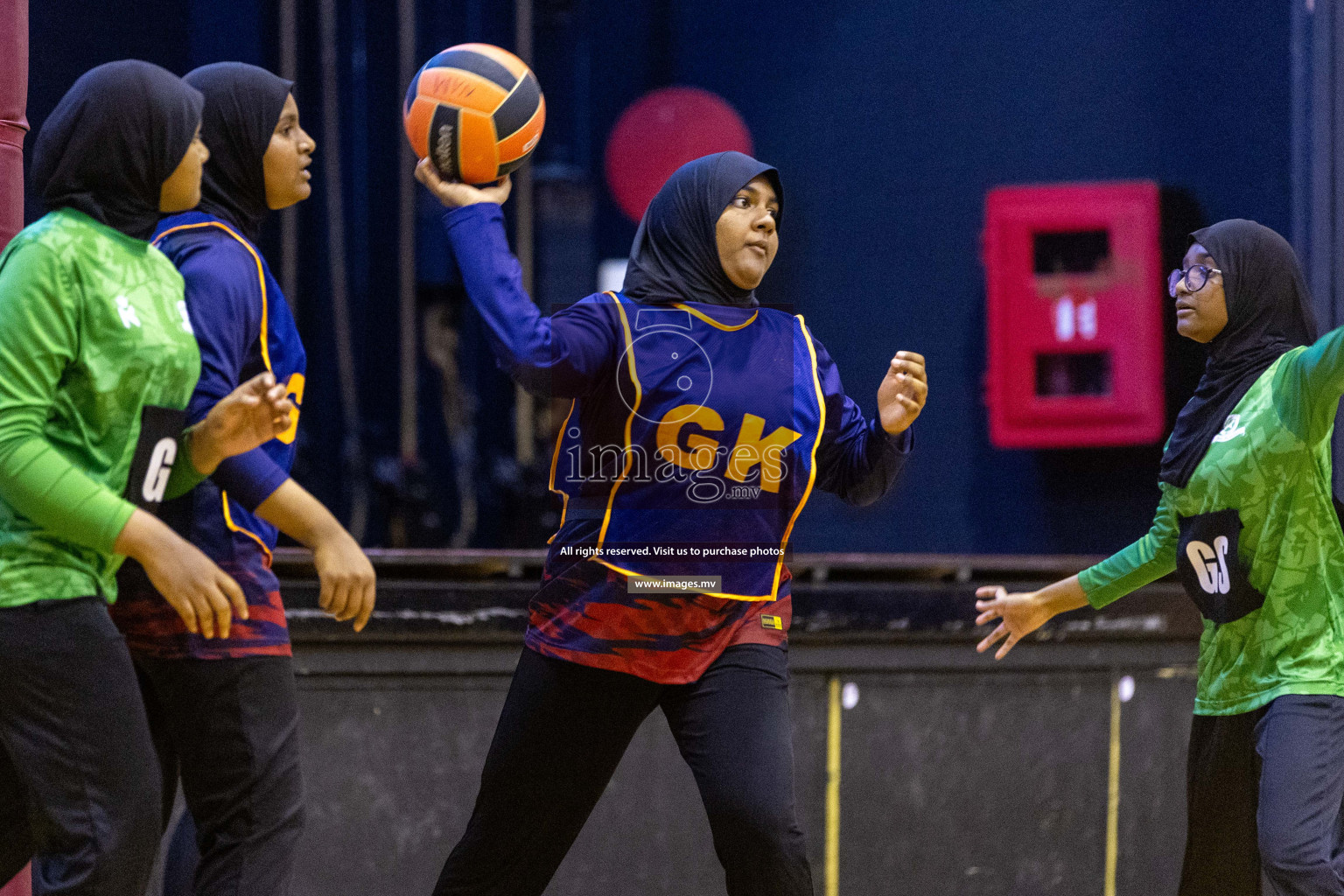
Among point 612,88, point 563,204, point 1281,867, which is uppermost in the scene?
point 612,88

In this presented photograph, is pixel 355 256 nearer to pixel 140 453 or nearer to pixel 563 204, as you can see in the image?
pixel 563 204

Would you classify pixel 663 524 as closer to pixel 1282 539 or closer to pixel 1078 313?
pixel 1282 539

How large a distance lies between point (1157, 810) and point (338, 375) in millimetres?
3100

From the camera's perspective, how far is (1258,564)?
259cm

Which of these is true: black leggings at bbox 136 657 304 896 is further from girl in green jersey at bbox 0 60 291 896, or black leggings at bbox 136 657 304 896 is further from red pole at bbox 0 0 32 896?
red pole at bbox 0 0 32 896

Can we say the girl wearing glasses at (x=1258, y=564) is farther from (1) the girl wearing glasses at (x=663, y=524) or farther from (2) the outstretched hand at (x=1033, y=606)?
(1) the girl wearing glasses at (x=663, y=524)

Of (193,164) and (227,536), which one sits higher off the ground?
(193,164)

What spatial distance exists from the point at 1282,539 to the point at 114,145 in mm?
2107

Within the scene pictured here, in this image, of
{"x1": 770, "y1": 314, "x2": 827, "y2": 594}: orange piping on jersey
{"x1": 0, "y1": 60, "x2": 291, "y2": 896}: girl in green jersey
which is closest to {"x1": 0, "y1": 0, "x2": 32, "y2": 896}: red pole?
{"x1": 0, "y1": 60, "x2": 291, "y2": 896}: girl in green jersey

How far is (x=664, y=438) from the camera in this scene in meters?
2.46

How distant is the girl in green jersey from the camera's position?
190cm

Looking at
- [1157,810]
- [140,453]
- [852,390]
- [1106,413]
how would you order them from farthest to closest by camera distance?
[852,390]
[1106,413]
[1157,810]
[140,453]

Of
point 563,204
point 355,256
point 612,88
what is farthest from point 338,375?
point 612,88

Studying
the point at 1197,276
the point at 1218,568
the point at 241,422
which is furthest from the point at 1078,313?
the point at 241,422
